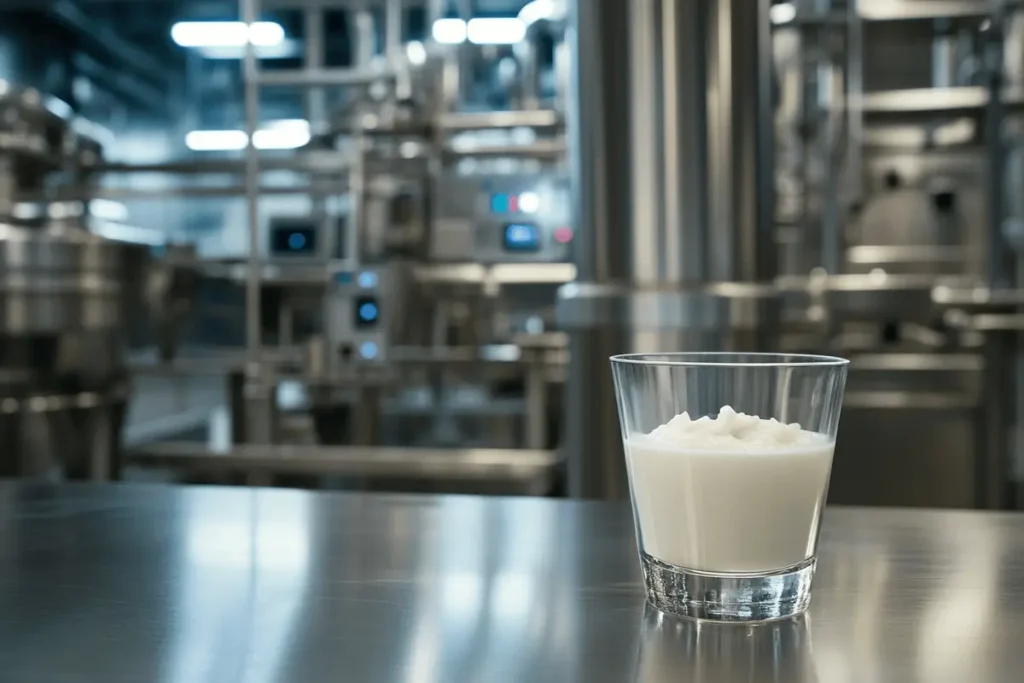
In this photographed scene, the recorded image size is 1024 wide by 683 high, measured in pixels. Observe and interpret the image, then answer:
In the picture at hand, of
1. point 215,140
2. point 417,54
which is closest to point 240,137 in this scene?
point 215,140

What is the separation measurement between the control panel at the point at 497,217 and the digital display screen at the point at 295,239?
0.48 metres

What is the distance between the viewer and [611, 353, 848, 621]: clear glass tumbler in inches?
17.2

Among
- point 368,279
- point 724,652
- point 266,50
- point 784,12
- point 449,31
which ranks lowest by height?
point 724,652

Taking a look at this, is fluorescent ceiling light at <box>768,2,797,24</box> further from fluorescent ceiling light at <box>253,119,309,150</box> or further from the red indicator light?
fluorescent ceiling light at <box>253,119,309,150</box>

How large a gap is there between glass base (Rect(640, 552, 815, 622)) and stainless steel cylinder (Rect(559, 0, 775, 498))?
864 mm

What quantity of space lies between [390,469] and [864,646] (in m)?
2.05

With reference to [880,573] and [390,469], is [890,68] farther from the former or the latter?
[880,573]

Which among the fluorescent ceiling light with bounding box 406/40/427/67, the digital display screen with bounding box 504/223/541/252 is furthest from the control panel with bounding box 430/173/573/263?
the fluorescent ceiling light with bounding box 406/40/427/67

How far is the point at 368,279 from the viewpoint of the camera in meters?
3.03

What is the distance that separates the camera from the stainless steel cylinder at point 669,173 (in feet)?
4.21

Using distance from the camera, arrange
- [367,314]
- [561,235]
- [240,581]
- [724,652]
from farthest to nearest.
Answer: [561,235] < [367,314] < [240,581] < [724,652]

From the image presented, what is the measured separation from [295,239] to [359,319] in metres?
1.02

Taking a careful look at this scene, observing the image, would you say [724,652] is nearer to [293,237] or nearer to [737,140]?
[737,140]

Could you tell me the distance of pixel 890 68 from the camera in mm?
4223
